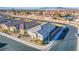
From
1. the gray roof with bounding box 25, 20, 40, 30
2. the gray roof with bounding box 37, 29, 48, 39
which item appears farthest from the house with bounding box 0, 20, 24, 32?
the gray roof with bounding box 37, 29, 48, 39

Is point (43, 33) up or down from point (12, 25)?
down

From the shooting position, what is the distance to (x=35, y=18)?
2.36 meters

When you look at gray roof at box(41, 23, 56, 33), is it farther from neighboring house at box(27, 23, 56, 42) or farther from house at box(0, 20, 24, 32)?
house at box(0, 20, 24, 32)

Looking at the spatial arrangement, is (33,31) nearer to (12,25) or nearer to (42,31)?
(42,31)

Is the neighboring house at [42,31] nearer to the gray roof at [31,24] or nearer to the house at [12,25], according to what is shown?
the gray roof at [31,24]

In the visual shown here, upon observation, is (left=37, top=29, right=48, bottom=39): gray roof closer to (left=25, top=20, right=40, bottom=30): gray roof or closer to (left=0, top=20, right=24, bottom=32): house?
(left=25, top=20, right=40, bottom=30): gray roof

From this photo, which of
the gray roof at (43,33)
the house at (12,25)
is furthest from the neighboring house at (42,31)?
the house at (12,25)

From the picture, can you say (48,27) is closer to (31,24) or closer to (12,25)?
(31,24)

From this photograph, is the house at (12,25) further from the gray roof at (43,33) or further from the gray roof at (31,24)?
the gray roof at (43,33)

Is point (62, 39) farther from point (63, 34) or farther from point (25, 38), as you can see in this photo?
point (25, 38)

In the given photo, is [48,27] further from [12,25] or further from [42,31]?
[12,25]

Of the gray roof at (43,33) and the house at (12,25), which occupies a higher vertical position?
the house at (12,25)

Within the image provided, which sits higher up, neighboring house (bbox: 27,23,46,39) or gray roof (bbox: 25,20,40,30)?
gray roof (bbox: 25,20,40,30)

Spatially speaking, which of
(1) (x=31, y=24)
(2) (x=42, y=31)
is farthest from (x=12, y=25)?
(2) (x=42, y=31)
